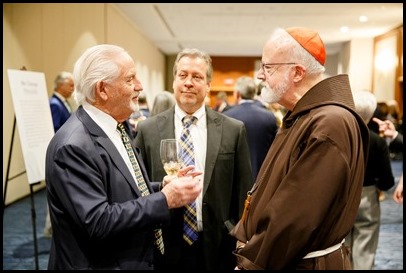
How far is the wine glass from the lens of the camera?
1789 millimetres

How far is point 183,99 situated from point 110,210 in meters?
1.01

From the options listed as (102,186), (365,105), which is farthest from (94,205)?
(365,105)

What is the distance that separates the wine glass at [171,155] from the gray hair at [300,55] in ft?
1.78

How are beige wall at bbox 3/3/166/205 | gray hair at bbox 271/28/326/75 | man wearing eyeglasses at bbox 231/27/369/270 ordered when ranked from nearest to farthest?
man wearing eyeglasses at bbox 231/27/369/270
gray hair at bbox 271/28/326/75
beige wall at bbox 3/3/166/205

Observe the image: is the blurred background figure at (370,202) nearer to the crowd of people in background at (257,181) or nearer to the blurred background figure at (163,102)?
the blurred background figure at (163,102)

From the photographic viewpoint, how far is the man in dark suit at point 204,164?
2297mm

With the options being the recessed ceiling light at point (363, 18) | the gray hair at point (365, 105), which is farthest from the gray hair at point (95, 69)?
the recessed ceiling light at point (363, 18)

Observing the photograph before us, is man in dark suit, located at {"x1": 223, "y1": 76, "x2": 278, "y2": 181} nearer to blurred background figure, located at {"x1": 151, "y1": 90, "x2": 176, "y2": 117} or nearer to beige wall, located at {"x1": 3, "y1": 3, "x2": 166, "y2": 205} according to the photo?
blurred background figure, located at {"x1": 151, "y1": 90, "x2": 176, "y2": 117}

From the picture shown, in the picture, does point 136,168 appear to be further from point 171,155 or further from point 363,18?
point 363,18

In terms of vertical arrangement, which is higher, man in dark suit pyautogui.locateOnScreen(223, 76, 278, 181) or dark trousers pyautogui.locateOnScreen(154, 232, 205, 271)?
man in dark suit pyautogui.locateOnScreen(223, 76, 278, 181)

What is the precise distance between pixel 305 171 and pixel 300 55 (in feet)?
1.54

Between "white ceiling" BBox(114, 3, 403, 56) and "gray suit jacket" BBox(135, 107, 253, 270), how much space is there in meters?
7.26

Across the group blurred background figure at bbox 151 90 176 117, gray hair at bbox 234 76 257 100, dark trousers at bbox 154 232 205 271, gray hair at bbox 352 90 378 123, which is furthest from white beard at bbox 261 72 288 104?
gray hair at bbox 234 76 257 100

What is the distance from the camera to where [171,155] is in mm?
1795
